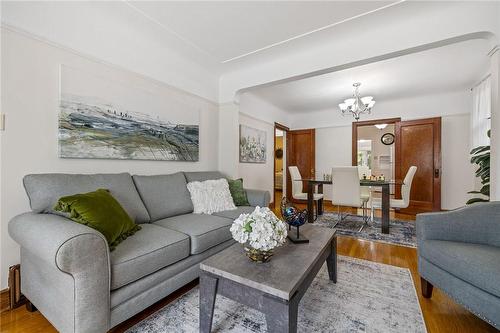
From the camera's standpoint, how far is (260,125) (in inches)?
192

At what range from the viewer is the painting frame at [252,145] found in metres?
4.27

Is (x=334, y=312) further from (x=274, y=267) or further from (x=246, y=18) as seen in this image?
(x=246, y=18)

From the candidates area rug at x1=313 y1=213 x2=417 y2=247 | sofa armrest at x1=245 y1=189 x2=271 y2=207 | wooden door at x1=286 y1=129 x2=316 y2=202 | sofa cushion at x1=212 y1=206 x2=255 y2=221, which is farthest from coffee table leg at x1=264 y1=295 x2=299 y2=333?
wooden door at x1=286 y1=129 x2=316 y2=202

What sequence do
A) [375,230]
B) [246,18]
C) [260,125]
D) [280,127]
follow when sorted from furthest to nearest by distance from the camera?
1. [280,127]
2. [260,125]
3. [375,230]
4. [246,18]

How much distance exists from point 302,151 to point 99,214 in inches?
210

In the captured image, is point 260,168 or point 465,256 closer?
point 465,256

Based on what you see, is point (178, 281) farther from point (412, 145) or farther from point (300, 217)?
point (412, 145)

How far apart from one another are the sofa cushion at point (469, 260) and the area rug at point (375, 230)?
1487 millimetres

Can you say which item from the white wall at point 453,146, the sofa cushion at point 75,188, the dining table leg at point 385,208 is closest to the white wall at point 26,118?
the sofa cushion at point 75,188

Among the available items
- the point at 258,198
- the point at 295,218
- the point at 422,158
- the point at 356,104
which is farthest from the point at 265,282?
the point at 422,158

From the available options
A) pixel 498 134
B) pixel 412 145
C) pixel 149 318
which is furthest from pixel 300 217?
pixel 412 145

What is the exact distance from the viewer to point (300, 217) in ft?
5.28

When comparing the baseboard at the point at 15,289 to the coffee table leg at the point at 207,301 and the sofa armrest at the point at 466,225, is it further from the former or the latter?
the sofa armrest at the point at 466,225

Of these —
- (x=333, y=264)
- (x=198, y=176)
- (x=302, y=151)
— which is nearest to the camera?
(x=333, y=264)
